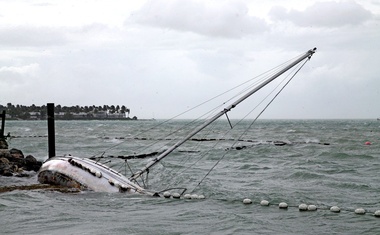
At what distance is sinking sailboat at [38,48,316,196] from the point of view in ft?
71.8

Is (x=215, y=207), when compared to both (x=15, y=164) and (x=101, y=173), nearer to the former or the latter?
(x=101, y=173)

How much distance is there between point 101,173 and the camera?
74.1ft

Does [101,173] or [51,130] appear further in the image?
[51,130]

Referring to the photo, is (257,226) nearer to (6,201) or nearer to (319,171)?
(6,201)

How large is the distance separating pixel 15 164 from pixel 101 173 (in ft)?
33.1

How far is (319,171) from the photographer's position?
33.4 meters

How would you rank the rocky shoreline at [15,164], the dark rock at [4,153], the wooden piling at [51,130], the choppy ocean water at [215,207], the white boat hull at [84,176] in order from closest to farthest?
the choppy ocean water at [215,207] → the white boat hull at [84,176] → the rocky shoreline at [15,164] → the wooden piling at [51,130] → the dark rock at [4,153]

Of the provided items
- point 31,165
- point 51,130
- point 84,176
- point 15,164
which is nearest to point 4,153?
point 15,164

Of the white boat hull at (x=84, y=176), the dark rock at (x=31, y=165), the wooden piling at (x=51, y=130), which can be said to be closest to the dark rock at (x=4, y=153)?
the dark rock at (x=31, y=165)

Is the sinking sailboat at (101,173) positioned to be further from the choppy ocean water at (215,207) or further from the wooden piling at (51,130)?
the wooden piling at (51,130)

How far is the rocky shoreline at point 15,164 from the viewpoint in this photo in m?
28.0

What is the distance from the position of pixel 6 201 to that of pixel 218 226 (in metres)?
8.20

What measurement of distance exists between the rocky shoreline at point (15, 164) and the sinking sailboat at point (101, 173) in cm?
437

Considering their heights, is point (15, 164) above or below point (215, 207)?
above
